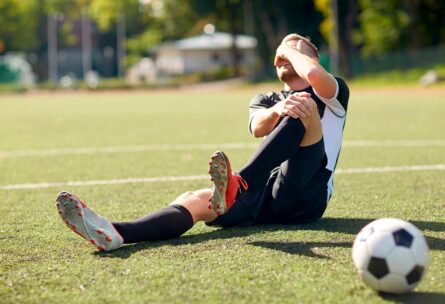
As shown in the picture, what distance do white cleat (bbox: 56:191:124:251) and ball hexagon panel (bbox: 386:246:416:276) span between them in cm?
168

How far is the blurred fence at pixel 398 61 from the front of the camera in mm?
41469

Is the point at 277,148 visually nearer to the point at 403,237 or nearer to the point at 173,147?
the point at 403,237

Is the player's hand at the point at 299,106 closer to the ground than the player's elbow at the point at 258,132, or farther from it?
farther from it

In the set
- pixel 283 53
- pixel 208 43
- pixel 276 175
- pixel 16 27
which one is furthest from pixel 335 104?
pixel 16 27

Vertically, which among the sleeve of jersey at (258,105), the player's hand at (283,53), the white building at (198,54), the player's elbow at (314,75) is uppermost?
the player's hand at (283,53)

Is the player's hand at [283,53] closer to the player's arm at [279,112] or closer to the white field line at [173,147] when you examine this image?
the player's arm at [279,112]

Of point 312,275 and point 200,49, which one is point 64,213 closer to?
point 312,275

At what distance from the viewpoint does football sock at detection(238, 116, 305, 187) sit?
4562 millimetres

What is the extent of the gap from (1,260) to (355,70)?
4323 cm

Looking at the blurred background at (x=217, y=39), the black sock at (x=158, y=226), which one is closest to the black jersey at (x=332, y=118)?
the black sock at (x=158, y=226)

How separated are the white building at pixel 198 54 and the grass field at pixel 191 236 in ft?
208

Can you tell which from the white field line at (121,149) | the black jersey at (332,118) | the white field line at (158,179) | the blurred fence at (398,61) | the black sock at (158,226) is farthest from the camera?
the blurred fence at (398,61)

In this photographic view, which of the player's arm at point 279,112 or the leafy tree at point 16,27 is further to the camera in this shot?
the leafy tree at point 16,27

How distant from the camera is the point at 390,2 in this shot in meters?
46.3
